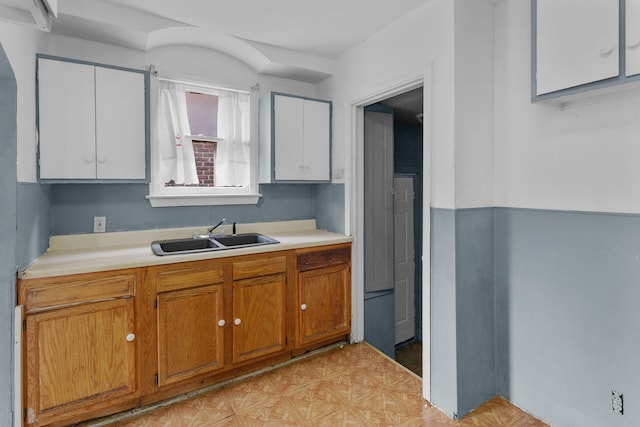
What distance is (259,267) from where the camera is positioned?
2553mm

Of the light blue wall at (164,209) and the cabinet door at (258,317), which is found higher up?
the light blue wall at (164,209)

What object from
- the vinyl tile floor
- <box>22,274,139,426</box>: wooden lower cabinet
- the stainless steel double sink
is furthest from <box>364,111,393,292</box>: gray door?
<box>22,274,139,426</box>: wooden lower cabinet

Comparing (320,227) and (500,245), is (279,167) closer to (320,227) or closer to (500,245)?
(320,227)

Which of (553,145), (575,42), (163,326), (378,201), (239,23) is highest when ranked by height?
(239,23)

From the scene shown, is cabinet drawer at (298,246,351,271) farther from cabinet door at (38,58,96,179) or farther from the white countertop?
cabinet door at (38,58,96,179)

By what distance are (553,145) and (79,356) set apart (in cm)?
293

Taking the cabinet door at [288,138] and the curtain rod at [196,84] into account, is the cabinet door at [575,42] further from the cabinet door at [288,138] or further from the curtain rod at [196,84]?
the curtain rod at [196,84]

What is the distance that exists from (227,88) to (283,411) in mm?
2562

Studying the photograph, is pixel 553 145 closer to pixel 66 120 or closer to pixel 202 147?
pixel 202 147

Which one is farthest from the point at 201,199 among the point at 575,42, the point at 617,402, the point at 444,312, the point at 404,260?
the point at 617,402

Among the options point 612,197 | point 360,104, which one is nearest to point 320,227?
point 360,104

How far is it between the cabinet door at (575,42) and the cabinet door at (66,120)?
2.68 metres

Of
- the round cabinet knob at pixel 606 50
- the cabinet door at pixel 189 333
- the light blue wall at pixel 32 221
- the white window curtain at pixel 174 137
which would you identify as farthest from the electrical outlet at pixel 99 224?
the round cabinet knob at pixel 606 50

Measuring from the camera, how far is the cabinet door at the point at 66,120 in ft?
7.00
